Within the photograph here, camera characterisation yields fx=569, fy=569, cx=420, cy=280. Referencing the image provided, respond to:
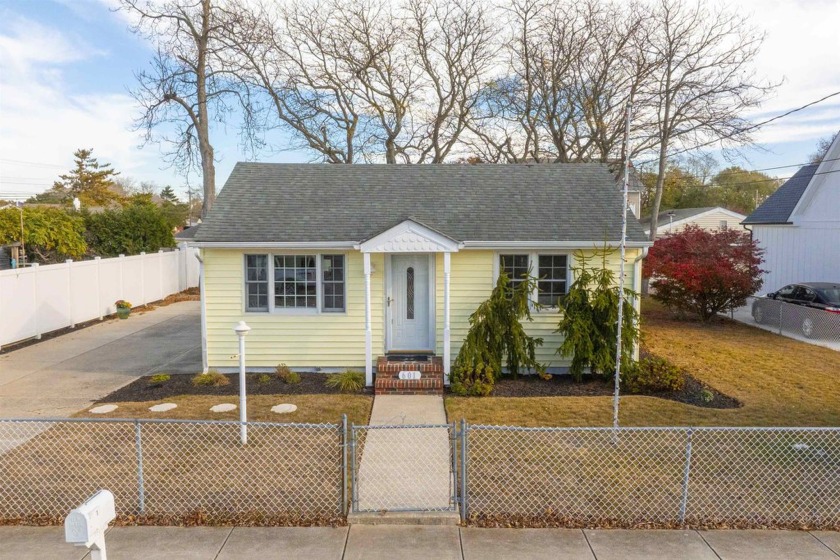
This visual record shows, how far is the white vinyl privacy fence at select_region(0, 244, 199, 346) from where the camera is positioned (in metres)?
14.4

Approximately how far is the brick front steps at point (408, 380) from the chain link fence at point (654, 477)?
2.46 m

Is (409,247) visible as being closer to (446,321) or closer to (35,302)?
(446,321)

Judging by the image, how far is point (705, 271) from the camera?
17.4m

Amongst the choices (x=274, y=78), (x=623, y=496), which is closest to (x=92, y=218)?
(x=274, y=78)

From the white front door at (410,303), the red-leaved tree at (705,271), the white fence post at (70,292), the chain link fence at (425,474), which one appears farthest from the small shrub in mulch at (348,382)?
the red-leaved tree at (705,271)

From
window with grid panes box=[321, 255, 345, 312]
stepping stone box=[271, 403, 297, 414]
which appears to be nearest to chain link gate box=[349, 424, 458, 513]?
stepping stone box=[271, 403, 297, 414]

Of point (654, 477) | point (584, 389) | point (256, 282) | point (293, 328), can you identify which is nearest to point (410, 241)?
point (293, 328)

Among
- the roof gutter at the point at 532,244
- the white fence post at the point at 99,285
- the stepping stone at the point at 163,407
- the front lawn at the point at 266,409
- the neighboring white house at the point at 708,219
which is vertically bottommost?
the front lawn at the point at 266,409

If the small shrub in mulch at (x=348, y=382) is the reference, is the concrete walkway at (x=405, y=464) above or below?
below

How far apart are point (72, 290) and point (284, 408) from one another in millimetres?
11597

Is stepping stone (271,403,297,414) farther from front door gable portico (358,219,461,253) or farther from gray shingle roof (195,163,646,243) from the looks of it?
gray shingle roof (195,163,646,243)

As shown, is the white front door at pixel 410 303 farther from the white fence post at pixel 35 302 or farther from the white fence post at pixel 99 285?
the white fence post at pixel 99 285

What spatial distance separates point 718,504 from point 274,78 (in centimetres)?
2780

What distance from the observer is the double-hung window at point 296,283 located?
11703 millimetres
